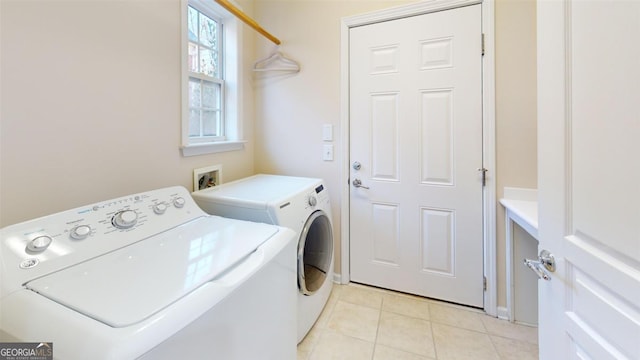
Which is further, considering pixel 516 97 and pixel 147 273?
pixel 516 97

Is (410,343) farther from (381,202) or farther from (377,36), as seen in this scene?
(377,36)

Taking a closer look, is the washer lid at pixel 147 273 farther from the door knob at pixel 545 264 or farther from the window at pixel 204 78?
the window at pixel 204 78

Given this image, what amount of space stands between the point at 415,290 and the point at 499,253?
0.65 metres

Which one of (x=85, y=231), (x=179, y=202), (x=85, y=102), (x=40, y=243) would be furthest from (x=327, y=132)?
(x=40, y=243)

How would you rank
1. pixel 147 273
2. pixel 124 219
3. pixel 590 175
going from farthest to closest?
pixel 124 219, pixel 147 273, pixel 590 175

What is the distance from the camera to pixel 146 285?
73cm

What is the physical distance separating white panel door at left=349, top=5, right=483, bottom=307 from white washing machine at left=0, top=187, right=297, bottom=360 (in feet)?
3.79

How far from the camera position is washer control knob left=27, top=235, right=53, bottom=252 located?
81 cm

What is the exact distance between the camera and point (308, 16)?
2.22m

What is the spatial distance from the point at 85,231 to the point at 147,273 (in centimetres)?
35

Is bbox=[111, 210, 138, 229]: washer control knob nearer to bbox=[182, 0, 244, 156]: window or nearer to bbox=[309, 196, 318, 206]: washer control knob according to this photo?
bbox=[182, 0, 244, 156]: window

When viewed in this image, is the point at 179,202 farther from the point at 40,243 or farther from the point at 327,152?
the point at 327,152

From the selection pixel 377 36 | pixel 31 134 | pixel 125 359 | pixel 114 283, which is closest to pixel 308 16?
pixel 377 36

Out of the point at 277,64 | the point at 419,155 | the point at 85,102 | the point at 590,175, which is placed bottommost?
the point at 590,175
